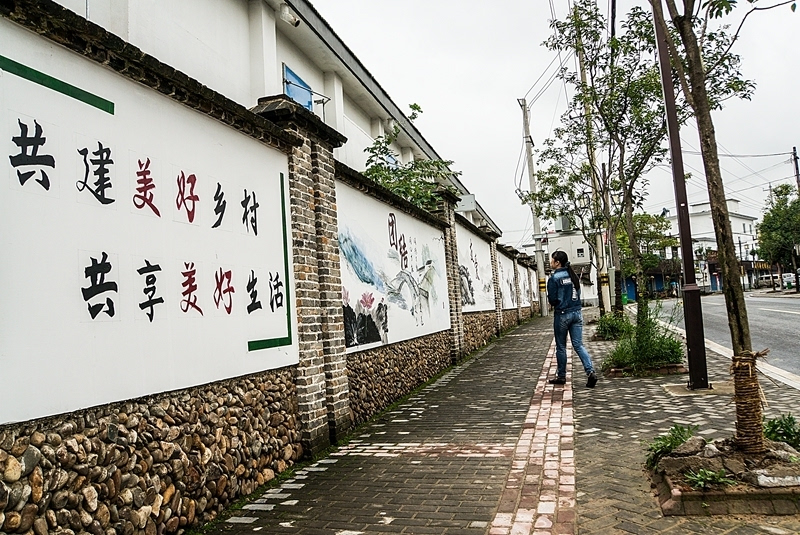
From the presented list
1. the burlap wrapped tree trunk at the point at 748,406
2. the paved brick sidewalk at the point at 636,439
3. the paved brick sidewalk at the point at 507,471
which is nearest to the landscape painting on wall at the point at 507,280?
the paved brick sidewalk at the point at 636,439


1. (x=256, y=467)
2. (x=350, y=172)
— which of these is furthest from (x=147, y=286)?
(x=350, y=172)

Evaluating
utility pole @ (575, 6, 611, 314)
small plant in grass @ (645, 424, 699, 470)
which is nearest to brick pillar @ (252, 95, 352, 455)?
small plant in grass @ (645, 424, 699, 470)

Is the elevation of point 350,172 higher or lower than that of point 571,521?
higher

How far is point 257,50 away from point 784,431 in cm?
839

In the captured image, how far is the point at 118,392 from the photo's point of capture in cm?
341

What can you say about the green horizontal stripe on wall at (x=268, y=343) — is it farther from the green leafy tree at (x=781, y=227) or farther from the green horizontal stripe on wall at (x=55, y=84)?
the green leafy tree at (x=781, y=227)

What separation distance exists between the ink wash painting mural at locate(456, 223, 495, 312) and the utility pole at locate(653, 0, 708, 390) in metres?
6.32

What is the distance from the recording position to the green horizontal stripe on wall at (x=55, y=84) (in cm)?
294

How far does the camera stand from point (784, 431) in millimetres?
4301

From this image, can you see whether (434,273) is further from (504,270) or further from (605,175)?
(504,270)

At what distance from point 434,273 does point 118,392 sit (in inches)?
321

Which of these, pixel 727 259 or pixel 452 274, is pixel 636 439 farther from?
pixel 452 274

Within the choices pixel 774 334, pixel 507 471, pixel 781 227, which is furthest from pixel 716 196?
pixel 781 227

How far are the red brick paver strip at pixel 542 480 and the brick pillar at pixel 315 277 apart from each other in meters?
1.89
